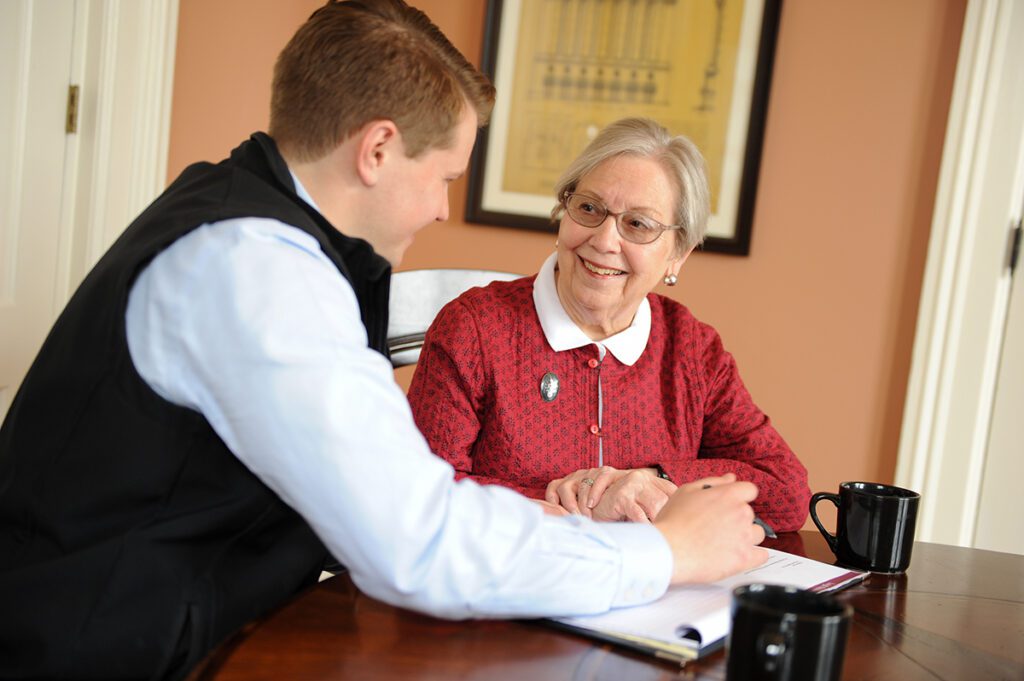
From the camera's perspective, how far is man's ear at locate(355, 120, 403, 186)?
3.84 feet

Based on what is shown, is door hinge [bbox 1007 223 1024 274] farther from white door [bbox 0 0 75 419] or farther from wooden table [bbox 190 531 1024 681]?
white door [bbox 0 0 75 419]

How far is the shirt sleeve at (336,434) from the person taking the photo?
0.91 metres

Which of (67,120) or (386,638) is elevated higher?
(67,120)

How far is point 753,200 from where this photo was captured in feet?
9.68

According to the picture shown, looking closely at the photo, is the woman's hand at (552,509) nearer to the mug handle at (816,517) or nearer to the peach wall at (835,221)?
the mug handle at (816,517)

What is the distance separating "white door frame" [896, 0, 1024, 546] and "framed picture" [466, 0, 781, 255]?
0.51 metres

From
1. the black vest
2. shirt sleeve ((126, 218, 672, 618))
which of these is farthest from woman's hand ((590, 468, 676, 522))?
the black vest

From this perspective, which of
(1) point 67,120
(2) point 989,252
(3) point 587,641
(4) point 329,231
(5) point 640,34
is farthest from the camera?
(5) point 640,34

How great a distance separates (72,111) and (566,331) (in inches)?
48.7

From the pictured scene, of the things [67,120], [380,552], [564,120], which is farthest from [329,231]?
[564,120]

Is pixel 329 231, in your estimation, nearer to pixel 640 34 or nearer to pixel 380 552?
pixel 380 552

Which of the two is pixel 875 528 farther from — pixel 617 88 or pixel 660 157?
pixel 617 88

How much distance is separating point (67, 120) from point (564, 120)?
139cm

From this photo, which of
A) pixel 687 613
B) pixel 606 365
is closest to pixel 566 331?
pixel 606 365
